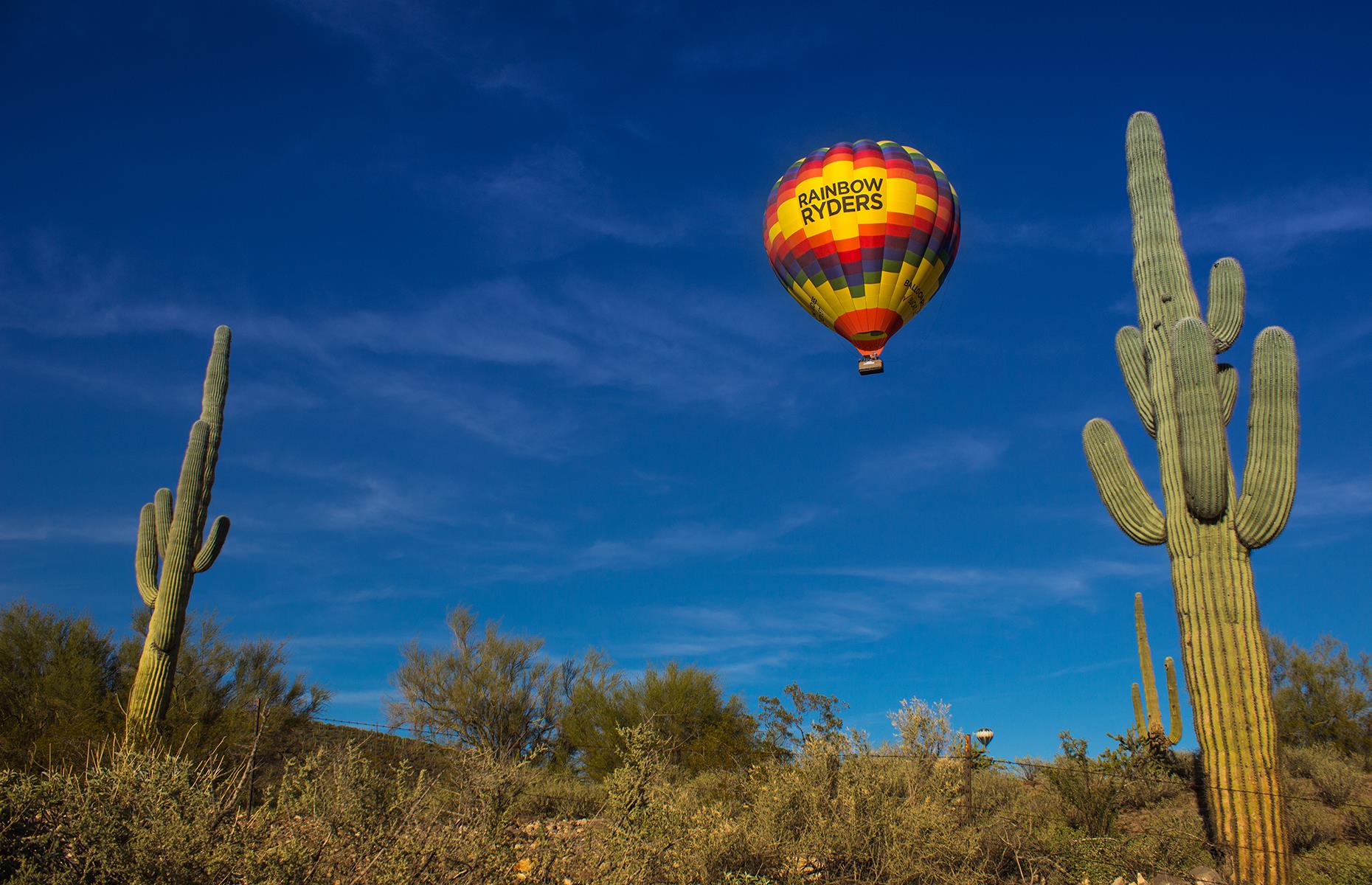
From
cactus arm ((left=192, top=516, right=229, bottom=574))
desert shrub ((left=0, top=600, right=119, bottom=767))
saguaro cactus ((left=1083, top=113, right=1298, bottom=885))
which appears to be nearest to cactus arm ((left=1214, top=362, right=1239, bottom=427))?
saguaro cactus ((left=1083, top=113, right=1298, bottom=885))

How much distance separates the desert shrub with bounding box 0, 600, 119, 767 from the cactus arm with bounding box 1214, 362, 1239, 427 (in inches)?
704

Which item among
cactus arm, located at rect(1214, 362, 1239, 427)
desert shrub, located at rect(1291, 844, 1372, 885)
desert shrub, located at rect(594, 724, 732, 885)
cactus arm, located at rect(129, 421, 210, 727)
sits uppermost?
cactus arm, located at rect(1214, 362, 1239, 427)

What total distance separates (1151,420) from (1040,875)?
19.0ft

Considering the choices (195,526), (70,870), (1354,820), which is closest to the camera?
(70,870)

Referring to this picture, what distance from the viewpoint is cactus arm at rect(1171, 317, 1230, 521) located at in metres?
10.6

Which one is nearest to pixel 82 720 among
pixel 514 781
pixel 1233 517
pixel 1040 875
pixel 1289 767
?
pixel 514 781

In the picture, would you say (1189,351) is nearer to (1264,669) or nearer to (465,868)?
(1264,669)

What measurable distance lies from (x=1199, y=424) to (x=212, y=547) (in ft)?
48.6

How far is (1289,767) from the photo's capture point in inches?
637

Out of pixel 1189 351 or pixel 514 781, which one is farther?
pixel 1189 351

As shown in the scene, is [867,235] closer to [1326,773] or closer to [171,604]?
[1326,773]

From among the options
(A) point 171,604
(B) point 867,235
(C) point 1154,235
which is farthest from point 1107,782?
(A) point 171,604

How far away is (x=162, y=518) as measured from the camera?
50.2ft

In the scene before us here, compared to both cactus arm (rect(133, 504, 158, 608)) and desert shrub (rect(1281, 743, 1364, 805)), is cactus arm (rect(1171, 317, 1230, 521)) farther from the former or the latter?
cactus arm (rect(133, 504, 158, 608))
